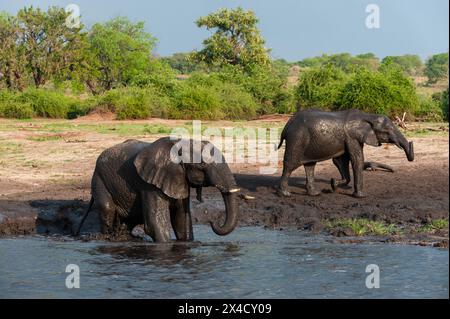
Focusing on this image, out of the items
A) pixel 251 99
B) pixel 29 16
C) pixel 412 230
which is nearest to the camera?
pixel 412 230

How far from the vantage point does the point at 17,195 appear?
13562mm

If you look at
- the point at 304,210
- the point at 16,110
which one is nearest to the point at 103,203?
the point at 304,210

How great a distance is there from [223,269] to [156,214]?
4.15 feet

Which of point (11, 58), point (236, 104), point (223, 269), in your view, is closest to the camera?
point (223, 269)

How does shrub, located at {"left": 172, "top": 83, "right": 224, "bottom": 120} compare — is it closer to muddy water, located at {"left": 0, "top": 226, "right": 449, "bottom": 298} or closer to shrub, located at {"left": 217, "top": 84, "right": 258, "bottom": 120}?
shrub, located at {"left": 217, "top": 84, "right": 258, "bottom": 120}

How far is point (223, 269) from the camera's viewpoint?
29.7 feet

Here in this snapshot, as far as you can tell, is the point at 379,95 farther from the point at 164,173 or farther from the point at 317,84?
the point at 164,173

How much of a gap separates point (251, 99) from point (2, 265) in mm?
22694

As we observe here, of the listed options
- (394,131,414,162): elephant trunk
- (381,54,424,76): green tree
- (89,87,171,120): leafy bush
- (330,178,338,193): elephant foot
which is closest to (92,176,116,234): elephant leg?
(330,178,338,193): elephant foot

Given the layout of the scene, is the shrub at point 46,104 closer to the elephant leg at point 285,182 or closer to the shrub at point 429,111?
the shrub at point 429,111

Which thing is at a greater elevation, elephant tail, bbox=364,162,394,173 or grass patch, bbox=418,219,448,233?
elephant tail, bbox=364,162,394,173

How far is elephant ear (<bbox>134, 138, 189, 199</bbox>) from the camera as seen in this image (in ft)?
31.6

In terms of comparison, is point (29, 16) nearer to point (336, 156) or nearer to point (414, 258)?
point (336, 156)
